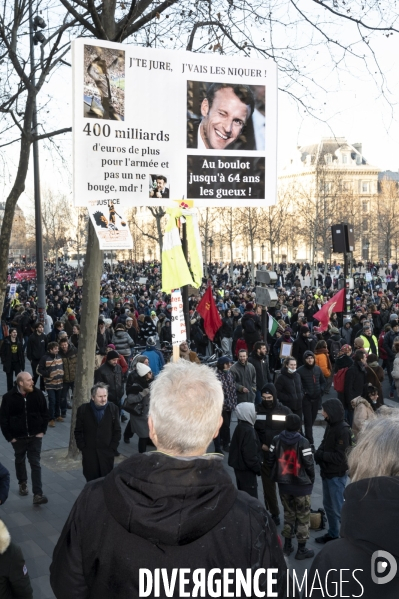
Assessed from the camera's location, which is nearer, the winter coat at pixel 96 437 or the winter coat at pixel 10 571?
the winter coat at pixel 10 571

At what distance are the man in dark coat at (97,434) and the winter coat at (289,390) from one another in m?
3.21

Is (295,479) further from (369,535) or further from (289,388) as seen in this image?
(369,535)

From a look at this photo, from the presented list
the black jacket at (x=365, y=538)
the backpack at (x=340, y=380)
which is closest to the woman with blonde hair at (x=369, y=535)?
the black jacket at (x=365, y=538)

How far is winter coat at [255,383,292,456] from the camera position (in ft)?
21.4

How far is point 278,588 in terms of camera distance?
72.6 inches

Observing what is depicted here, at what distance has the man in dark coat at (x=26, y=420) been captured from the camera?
706cm

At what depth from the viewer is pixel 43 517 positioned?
672 centimetres

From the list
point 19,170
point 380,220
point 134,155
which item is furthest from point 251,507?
point 380,220

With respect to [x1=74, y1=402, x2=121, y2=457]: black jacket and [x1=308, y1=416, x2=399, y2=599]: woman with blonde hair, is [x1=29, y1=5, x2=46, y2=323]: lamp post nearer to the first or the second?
[x1=74, y1=402, x2=121, y2=457]: black jacket

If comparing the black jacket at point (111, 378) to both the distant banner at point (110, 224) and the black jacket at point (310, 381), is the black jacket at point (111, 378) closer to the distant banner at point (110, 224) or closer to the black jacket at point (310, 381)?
the black jacket at point (310, 381)

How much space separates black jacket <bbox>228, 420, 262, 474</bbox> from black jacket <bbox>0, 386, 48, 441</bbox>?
7.37 ft

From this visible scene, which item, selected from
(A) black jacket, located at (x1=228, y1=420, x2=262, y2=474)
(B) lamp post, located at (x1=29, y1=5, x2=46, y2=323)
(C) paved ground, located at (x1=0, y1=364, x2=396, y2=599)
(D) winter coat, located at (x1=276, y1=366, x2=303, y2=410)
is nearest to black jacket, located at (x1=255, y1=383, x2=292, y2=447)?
(A) black jacket, located at (x1=228, y1=420, x2=262, y2=474)

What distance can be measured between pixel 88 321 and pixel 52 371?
2.74 m

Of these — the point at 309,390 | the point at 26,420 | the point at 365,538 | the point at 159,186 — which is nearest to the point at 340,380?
the point at 309,390
